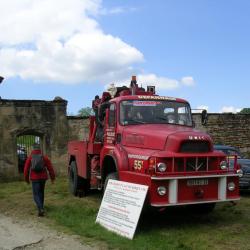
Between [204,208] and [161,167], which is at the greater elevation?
[161,167]

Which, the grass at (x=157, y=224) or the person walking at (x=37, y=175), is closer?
the grass at (x=157, y=224)

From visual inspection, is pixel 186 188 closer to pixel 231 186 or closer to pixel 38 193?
pixel 231 186

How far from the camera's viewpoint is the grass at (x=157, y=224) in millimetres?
8109

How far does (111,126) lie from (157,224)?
244cm

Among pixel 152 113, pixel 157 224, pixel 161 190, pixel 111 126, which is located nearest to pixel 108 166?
pixel 111 126

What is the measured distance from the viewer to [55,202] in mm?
12883

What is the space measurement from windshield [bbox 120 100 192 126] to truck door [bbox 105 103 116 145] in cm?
26

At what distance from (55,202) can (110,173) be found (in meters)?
2.82

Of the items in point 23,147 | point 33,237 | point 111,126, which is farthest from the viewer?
point 23,147

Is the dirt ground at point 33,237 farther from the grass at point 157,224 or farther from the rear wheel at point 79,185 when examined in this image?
the rear wheel at point 79,185

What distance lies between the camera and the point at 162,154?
8.95m

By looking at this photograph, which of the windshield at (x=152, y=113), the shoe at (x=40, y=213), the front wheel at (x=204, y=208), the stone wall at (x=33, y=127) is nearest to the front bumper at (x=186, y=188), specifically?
the front wheel at (x=204, y=208)

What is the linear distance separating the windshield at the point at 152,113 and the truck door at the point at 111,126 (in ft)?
0.85

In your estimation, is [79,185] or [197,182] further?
[79,185]
